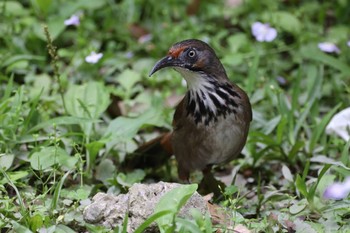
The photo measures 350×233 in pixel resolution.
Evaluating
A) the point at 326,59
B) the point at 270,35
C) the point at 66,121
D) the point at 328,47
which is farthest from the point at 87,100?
the point at 328,47

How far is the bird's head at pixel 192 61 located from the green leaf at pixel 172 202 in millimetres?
1030

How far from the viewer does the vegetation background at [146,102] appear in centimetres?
441

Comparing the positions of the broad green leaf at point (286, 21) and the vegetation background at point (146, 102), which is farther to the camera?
the broad green leaf at point (286, 21)

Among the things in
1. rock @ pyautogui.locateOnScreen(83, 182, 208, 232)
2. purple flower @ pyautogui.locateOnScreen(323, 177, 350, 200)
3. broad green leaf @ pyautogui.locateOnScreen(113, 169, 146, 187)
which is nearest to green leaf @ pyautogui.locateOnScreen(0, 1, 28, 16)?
broad green leaf @ pyautogui.locateOnScreen(113, 169, 146, 187)

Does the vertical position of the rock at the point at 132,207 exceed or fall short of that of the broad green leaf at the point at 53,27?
it falls short

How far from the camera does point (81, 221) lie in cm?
415

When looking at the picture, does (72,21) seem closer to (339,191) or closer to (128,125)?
(128,125)

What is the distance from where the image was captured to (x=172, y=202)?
12.6 feet

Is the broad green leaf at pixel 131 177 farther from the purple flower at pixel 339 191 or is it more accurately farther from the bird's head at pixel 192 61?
the purple flower at pixel 339 191

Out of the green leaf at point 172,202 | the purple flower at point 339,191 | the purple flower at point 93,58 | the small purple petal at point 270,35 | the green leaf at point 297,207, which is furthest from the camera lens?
the small purple petal at point 270,35

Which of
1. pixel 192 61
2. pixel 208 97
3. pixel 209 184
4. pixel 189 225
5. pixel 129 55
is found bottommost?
pixel 209 184

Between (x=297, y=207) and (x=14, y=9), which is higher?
(x=14, y=9)

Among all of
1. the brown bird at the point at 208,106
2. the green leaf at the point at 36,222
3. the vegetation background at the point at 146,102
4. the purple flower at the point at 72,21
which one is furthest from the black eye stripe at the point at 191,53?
the purple flower at the point at 72,21

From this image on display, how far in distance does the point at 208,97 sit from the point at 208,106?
57mm
